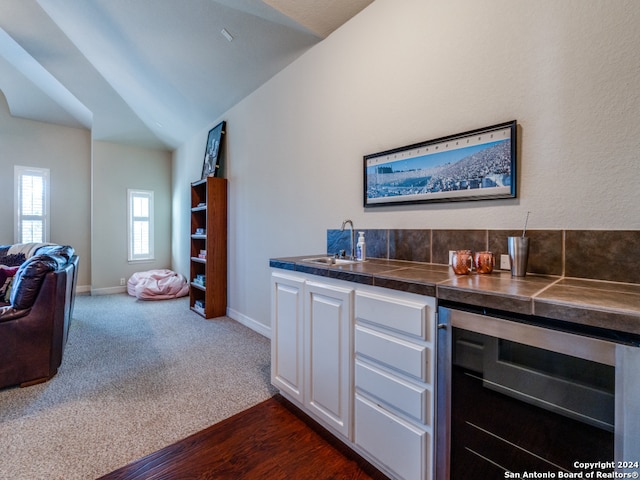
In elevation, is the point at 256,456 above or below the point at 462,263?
below

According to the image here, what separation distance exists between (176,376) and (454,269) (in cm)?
231

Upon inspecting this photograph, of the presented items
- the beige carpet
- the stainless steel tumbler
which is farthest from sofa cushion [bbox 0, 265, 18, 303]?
the stainless steel tumbler

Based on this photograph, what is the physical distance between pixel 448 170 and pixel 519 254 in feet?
2.09

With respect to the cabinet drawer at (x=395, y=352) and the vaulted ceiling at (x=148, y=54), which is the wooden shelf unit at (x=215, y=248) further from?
the cabinet drawer at (x=395, y=352)

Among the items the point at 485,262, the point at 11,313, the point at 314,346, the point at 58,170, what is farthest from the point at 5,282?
the point at 485,262

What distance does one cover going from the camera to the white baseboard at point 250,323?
10.9ft

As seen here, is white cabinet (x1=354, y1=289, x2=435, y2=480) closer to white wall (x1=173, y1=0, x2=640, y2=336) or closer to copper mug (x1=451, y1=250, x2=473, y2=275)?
copper mug (x1=451, y1=250, x2=473, y2=275)

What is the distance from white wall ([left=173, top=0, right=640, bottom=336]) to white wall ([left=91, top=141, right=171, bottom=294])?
13.0 feet

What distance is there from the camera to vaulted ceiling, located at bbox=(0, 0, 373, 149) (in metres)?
2.45

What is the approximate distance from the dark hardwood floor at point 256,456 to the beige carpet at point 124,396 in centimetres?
11

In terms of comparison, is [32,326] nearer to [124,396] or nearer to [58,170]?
[124,396]

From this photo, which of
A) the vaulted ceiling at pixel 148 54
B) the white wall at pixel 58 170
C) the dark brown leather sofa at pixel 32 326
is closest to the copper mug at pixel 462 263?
the vaulted ceiling at pixel 148 54

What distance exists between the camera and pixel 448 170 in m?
1.75

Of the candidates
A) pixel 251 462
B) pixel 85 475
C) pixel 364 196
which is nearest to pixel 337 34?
pixel 364 196
